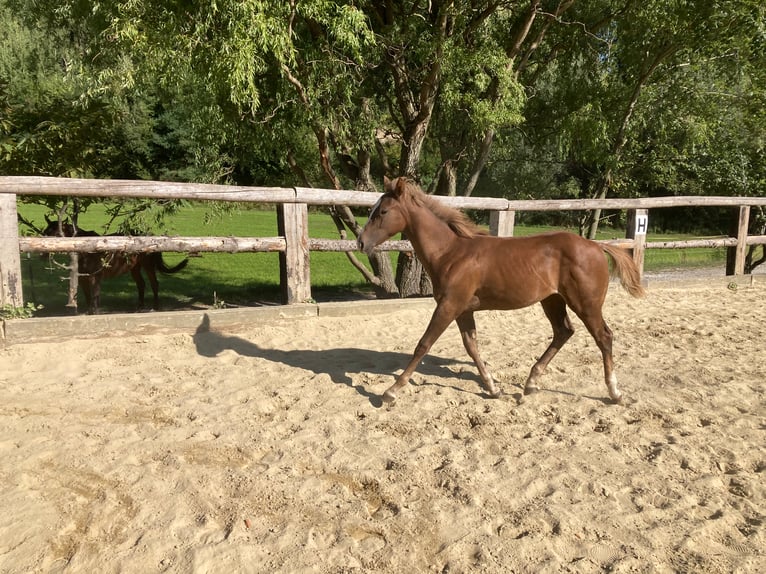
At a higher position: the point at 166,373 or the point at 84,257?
the point at 84,257

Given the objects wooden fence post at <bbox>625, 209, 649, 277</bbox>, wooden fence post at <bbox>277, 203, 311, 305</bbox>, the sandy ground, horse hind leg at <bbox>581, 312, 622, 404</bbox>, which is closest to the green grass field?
wooden fence post at <bbox>277, 203, 311, 305</bbox>

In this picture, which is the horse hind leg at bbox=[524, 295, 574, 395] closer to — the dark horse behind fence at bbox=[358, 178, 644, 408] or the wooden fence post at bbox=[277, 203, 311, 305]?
the dark horse behind fence at bbox=[358, 178, 644, 408]

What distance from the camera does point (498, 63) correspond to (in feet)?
26.6

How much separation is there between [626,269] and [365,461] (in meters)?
2.83

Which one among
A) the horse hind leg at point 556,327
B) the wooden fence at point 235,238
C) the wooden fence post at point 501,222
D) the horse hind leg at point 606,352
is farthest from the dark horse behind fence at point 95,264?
the horse hind leg at point 606,352

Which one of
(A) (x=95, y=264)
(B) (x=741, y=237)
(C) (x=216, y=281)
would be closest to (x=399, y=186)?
(A) (x=95, y=264)

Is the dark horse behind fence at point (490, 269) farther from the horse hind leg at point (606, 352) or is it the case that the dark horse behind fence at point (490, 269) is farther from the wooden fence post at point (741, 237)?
the wooden fence post at point (741, 237)

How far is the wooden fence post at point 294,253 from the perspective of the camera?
6.82 metres

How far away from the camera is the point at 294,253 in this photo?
6887mm

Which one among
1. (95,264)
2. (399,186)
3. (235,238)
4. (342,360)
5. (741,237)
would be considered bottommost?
(342,360)

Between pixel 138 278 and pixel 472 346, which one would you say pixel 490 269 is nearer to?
pixel 472 346

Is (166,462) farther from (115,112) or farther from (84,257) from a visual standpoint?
(115,112)

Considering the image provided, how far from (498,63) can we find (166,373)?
629 cm

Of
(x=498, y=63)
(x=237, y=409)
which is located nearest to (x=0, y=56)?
(x=498, y=63)
